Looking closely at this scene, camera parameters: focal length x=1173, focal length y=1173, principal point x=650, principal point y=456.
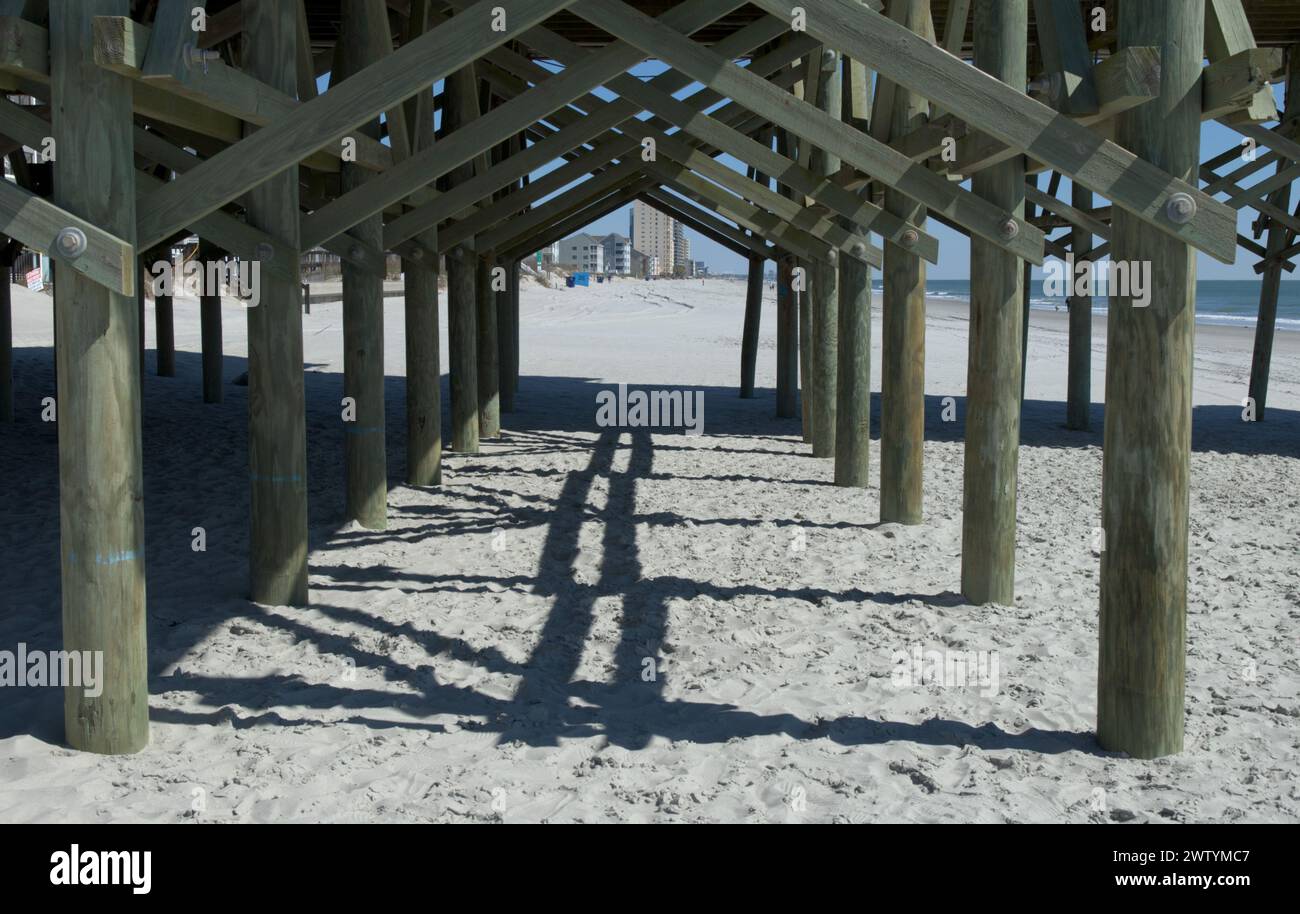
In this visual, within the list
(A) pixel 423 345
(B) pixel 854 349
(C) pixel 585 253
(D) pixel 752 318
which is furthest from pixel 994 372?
(C) pixel 585 253

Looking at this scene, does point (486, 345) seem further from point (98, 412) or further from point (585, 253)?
point (585, 253)

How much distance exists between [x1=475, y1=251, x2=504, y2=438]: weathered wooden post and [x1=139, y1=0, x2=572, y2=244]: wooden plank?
768cm

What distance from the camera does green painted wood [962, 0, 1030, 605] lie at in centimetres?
544

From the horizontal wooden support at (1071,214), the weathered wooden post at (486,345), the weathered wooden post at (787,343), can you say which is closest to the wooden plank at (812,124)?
the horizontal wooden support at (1071,214)

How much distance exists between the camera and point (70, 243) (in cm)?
348

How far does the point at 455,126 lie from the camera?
31.1ft

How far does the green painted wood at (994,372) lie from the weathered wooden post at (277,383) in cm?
319

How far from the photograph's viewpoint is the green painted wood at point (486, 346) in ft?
38.1

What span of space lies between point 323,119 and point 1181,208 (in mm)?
2722

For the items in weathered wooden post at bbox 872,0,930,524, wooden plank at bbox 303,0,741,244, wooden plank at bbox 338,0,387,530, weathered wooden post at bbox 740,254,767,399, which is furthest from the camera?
weathered wooden post at bbox 740,254,767,399

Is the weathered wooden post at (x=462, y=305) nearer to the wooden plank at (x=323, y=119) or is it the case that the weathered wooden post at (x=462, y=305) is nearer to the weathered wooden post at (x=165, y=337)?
the wooden plank at (x=323, y=119)

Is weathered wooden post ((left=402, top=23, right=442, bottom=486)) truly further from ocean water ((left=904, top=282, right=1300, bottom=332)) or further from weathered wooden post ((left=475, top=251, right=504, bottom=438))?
ocean water ((left=904, top=282, right=1300, bottom=332))

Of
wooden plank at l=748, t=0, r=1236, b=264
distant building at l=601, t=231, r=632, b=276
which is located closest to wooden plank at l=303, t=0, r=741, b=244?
wooden plank at l=748, t=0, r=1236, b=264
